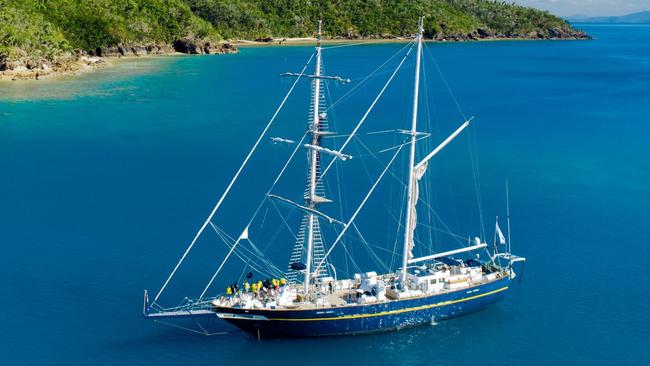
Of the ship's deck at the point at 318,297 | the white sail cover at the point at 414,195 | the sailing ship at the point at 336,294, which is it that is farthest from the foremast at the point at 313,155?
the white sail cover at the point at 414,195

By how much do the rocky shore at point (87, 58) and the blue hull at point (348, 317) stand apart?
93401 millimetres

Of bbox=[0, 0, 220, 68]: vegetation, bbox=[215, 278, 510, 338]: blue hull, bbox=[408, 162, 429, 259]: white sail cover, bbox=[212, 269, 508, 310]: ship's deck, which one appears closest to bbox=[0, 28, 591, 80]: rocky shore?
bbox=[0, 0, 220, 68]: vegetation

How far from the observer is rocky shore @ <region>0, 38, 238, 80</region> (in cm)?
11494

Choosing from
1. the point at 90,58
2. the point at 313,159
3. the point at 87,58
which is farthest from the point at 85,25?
the point at 313,159

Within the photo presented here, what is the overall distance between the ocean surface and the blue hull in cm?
51

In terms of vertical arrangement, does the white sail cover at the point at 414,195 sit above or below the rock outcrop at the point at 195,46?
below

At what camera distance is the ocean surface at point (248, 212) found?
34438 mm

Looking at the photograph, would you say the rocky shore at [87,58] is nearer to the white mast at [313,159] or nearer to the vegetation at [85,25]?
the vegetation at [85,25]

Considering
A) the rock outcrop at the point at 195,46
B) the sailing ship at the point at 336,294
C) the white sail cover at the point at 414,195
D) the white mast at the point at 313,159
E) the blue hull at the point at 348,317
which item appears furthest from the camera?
the rock outcrop at the point at 195,46

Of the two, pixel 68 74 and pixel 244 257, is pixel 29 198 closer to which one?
pixel 244 257

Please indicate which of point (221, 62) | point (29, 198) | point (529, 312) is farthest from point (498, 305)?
point (221, 62)

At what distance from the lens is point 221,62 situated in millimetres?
153250

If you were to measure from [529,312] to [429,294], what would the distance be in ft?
20.3

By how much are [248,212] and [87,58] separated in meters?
99.3
